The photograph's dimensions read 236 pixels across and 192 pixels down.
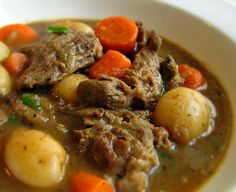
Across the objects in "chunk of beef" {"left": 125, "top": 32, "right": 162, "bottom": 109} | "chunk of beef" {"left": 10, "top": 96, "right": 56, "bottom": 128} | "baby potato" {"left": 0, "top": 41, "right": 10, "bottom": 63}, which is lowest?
"baby potato" {"left": 0, "top": 41, "right": 10, "bottom": 63}

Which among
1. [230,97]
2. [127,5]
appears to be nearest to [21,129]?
[230,97]

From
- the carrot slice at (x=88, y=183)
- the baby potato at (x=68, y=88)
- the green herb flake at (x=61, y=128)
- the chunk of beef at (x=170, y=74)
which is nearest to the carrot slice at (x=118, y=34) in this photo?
the chunk of beef at (x=170, y=74)

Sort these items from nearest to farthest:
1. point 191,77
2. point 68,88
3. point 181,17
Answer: point 68,88
point 191,77
point 181,17

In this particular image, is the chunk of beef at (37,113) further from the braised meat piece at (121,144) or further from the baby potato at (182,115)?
the baby potato at (182,115)

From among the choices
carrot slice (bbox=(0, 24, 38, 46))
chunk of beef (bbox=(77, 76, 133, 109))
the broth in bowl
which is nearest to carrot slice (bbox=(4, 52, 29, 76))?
the broth in bowl

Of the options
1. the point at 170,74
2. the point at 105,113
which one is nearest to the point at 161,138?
the point at 105,113

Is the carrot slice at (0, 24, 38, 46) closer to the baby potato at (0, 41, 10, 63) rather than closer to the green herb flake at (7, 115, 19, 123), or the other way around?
the baby potato at (0, 41, 10, 63)

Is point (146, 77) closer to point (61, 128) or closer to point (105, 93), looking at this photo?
point (105, 93)
